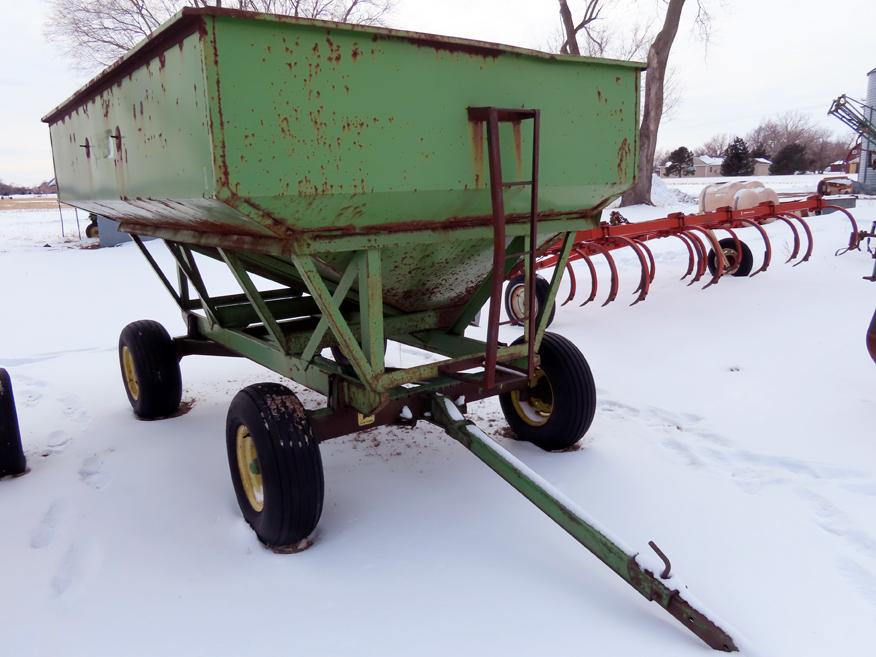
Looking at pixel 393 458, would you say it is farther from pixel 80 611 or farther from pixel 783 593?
pixel 783 593

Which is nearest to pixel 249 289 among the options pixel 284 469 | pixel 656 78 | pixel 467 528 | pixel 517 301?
pixel 284 469

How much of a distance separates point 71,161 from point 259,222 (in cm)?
230

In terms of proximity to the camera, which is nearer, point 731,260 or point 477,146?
point 477,146

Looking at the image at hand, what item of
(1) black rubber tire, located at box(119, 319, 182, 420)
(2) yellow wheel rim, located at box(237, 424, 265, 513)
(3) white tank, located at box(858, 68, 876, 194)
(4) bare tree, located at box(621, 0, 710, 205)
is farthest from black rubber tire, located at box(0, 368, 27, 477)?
(3) white tank, located at box(858, 68, 876, 194)

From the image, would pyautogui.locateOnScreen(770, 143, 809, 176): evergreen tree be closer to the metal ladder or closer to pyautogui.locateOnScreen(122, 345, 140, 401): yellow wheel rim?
pyautogui.locateOnScreen(122, 345, 140, 401): yellow wheel rim

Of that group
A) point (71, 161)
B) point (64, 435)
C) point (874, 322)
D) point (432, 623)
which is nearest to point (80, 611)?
point (432, 623)

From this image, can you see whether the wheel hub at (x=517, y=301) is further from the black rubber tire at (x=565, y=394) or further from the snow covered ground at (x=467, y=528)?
the black rubber tire at (x=565, y=394)

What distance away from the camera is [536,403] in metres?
3.77

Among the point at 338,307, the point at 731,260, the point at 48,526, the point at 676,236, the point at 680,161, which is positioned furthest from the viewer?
the point at 680,161

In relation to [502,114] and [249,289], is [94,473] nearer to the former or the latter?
[249,289]

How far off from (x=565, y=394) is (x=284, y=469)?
1604 mm

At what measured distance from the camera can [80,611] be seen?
7.76 feet

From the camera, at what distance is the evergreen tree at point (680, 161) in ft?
161

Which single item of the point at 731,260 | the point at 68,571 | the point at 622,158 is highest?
the point at 622,158
